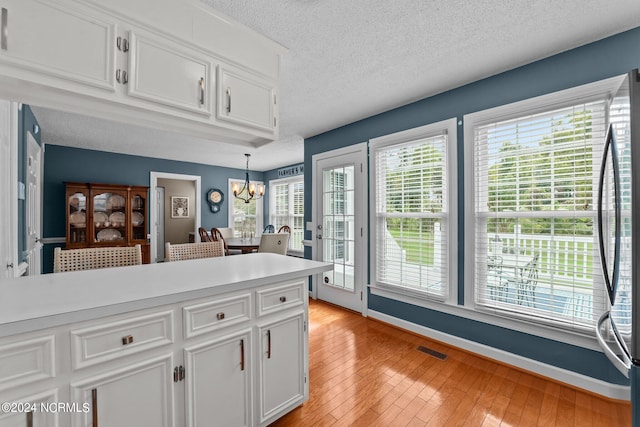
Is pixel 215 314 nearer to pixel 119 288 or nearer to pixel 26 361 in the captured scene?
pixel 119 288

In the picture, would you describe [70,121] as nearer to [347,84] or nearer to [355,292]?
[347,84]

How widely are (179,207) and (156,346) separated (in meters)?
6.63

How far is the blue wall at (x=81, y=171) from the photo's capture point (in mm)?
4698

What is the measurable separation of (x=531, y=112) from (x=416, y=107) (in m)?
1.05

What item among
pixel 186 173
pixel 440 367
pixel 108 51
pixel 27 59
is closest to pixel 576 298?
pixel 440 367

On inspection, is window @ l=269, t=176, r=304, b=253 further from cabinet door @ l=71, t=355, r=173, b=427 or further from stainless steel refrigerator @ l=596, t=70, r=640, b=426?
stainless steel refrigerator @ l=596, t=70, r=640, b=426

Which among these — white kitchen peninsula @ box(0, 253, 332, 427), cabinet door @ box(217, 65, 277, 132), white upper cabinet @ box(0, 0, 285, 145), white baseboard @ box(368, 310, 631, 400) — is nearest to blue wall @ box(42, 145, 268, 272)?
white upper cabinet @ box(0, 0, 285, 145)

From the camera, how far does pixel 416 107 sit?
2.93 metres

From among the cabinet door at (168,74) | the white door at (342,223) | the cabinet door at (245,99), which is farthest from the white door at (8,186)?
the white door at (342,223)

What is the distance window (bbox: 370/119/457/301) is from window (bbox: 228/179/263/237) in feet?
14.5

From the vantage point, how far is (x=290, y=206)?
6.70m

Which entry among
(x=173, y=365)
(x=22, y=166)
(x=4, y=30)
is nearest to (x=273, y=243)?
(x=22, y=166)

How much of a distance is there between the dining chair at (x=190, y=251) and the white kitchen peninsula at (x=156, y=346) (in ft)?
1.63

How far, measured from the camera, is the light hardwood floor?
1695 millimetres
